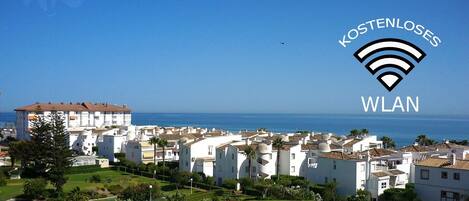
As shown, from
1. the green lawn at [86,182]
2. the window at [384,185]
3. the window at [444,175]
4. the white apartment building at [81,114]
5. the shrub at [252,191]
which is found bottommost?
the green lawn at [86,182]

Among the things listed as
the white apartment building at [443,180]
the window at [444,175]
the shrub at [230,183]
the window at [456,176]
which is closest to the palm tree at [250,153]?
the shrub at [230,183]

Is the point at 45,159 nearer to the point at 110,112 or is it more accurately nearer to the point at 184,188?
the point at 184,188

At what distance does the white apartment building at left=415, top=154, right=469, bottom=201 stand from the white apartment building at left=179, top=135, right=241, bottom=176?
19533 mm

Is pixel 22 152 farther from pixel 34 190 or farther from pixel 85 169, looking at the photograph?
pixel 34 190

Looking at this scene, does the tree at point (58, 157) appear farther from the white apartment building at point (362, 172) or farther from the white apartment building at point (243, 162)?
the white apartment building at point (362, 172)

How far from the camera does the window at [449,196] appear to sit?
106 ft

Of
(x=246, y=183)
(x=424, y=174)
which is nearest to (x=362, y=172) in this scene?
(x=424, y=174)

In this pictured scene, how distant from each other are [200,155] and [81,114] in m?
58.2

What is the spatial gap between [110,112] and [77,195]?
74176 millimetres

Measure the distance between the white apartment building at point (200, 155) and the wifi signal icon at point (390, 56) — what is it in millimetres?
28254

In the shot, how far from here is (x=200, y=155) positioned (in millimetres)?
49188

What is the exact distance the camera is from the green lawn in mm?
40531

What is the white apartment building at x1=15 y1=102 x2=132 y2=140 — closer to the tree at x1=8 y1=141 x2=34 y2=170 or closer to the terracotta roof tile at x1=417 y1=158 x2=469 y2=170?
the tree at x1=8 y1=141 x2=34 y2=170

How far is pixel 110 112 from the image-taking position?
106 metres
